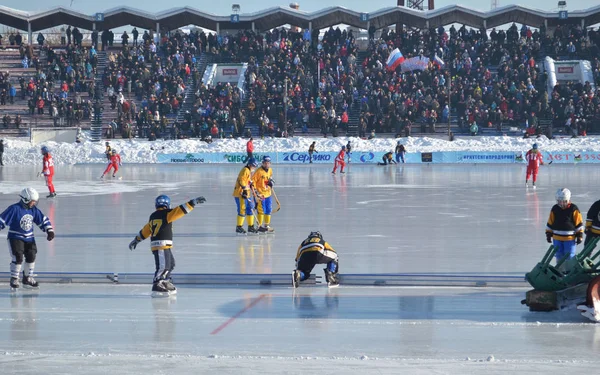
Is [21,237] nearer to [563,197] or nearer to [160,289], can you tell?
[160,289]

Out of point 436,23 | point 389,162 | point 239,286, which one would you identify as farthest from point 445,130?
point 239,286

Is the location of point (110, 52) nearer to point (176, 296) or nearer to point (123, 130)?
point (123, 130)

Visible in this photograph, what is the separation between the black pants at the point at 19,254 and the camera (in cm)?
1067

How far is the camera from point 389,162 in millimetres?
40469

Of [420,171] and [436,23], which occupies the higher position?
[436,23]

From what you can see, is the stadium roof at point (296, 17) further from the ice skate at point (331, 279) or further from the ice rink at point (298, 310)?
the ice skate at point (331, 279)

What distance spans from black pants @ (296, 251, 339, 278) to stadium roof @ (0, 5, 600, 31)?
46.2 metres

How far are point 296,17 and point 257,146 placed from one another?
15.1 metres

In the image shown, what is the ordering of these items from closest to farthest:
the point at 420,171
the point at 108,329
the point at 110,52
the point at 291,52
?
the point at 108,329, the point at 420,171, the point at 291,52, the point at 110,52

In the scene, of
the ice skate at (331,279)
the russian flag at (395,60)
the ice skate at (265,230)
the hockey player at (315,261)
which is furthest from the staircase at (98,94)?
the ice skate at (331,279)

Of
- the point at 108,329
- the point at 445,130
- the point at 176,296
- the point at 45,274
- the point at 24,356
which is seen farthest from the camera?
the point at 445,130

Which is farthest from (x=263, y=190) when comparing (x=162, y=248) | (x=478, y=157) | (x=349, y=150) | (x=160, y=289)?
(x=478, y=157)

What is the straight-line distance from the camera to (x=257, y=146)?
4369cm

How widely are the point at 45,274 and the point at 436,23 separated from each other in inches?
1923
